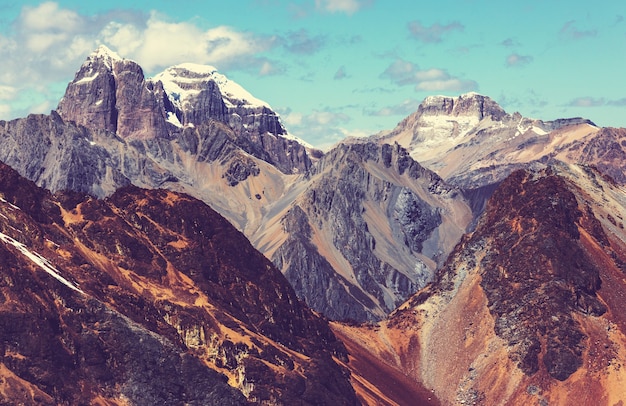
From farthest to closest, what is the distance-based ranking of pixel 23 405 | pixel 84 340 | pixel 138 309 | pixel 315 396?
pixel 315 396 → pixel 138 309 → pixel 84 340 → pixel 23 405

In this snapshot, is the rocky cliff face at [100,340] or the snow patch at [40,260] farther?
the snow patch at [40,260]

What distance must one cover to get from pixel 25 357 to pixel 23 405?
9381 mm

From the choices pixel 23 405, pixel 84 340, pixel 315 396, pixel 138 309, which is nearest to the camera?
pixel 23 405

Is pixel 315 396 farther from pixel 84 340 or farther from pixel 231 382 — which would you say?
pixel 84 340

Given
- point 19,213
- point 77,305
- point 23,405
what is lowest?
point 23,405

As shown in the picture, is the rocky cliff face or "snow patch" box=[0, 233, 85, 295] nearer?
the rocky cliff face

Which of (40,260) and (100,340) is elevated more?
(40,260)

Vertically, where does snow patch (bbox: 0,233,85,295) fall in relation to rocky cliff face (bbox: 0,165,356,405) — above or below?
above

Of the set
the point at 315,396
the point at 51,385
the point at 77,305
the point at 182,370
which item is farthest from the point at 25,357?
the point at 315,396

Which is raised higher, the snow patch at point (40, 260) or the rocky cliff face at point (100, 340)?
the snow patch at point (40, 260)

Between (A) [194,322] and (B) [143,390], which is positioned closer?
(B) [143,390]

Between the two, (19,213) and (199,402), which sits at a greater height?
(19,213)

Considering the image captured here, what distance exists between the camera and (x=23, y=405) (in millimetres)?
148125

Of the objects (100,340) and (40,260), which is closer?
(100,340)
